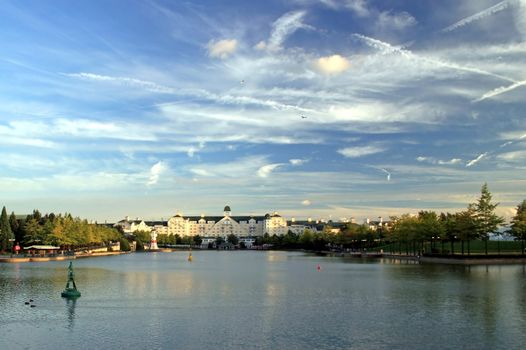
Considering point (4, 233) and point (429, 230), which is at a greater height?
point (429, 230)

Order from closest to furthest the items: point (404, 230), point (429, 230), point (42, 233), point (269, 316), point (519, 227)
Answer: point (269, 316), point (519, 227), point (429, 230), point (404, 230), point (42, 233)

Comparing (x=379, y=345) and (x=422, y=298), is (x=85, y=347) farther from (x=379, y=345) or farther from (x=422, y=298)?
(x=422, y=298)

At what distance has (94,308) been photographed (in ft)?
127

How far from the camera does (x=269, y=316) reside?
34.9 meters

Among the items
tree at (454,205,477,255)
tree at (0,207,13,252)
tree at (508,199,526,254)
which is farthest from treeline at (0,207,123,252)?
tree at (508,199,526,254)

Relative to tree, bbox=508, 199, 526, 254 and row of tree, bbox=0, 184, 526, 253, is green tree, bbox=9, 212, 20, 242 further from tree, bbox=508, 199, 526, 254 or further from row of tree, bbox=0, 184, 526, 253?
tree, bbox=508, 199, 526, 254

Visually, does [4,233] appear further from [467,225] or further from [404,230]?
[467,225]

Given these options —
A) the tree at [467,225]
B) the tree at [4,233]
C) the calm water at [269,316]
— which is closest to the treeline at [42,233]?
the tree at [4,233]

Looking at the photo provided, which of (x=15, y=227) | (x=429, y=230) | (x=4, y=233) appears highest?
(x=15, y=227)

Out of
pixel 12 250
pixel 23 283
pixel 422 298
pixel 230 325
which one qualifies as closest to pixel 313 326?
pixel 230 325

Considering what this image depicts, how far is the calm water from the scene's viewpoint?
27266mm

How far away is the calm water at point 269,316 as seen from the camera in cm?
2727

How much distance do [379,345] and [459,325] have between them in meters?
7.02

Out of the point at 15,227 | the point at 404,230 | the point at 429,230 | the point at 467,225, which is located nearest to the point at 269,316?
the point at 467,225
